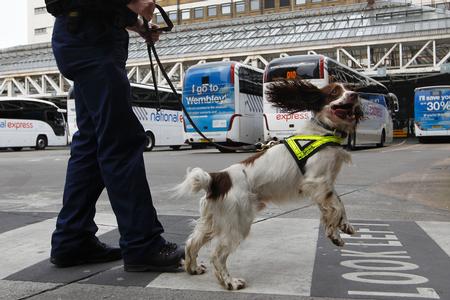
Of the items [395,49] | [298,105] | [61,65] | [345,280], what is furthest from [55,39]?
[395,49]

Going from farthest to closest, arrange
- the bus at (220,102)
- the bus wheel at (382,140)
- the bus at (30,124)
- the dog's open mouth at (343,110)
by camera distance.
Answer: the bus at (30,124) → the bus wheel at (382,140) → the bus at (220,102) → the dog's open mouth at (343,110)

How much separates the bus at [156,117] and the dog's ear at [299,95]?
22441mm

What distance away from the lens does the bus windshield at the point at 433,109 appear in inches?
1182

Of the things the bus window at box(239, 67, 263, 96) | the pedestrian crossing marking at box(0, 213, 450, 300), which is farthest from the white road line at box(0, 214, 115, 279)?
the bus window at box(239, 67, 263, 96)

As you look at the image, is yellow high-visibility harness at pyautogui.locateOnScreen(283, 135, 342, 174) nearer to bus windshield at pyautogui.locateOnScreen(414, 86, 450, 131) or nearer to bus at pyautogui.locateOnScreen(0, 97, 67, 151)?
bus windshield at pyautogui.locateOnScreen(414, 86, 450, 131)

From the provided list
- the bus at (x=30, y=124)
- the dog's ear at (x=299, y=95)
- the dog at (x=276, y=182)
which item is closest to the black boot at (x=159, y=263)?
the dog at (x=276, y=182)

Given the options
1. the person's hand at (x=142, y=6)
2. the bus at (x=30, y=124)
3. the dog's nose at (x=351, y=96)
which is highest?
the person's hand at (x=142, y=6)

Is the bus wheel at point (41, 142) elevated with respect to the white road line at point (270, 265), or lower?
lower

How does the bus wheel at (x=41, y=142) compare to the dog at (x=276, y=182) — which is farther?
the bus wheel at (x=41, y=142)

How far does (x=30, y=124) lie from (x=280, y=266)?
3176cm

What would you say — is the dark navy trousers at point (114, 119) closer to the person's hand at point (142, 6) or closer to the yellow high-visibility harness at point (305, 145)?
the person's hand at point (142, 6)

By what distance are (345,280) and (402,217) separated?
2555mm

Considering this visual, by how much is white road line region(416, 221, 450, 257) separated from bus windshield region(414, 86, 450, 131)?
27409 millimetres

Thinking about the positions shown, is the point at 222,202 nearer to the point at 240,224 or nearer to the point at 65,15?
the point at 240,224
